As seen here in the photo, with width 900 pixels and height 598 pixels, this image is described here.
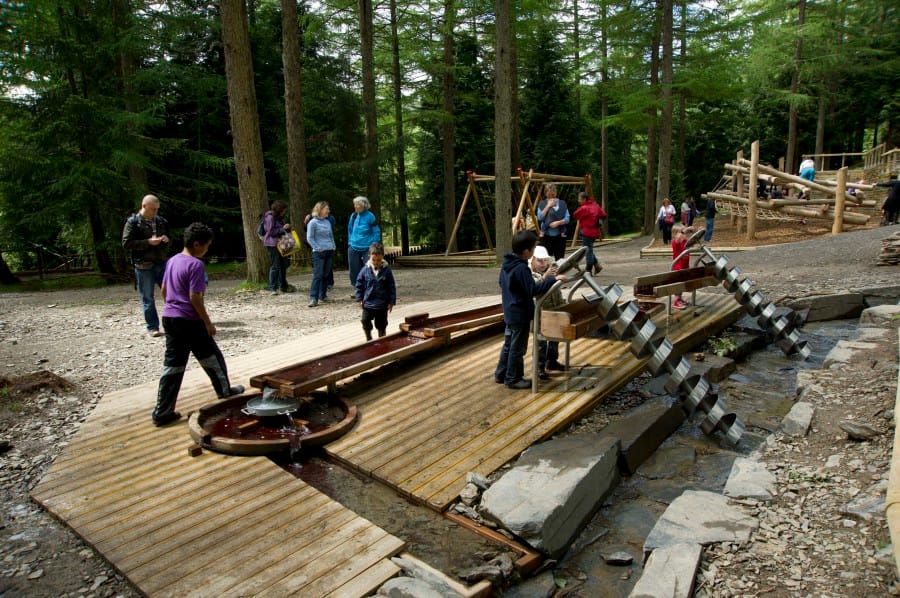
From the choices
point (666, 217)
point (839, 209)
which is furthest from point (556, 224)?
point (839, 209)

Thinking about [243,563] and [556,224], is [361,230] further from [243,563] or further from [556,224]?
[243,563]

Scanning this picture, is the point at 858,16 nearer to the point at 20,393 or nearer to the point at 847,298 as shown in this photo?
the point at 847,298

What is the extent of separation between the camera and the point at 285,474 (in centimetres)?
423

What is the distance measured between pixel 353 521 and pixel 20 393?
4.33m

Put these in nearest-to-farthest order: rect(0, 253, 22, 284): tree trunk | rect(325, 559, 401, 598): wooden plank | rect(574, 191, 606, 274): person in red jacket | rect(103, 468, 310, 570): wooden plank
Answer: rect(325, 559, 401, 598): wooden plank → rect(103, 468, 310, 570): wooden plank → rect(574, 191, 606, 274): person in red jacket → rect(0, 253, 22, 284): tree trunk

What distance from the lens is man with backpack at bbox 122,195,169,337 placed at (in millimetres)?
7508

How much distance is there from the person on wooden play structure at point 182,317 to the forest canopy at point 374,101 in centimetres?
753

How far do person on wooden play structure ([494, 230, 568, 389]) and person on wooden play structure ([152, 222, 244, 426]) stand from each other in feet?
8.96

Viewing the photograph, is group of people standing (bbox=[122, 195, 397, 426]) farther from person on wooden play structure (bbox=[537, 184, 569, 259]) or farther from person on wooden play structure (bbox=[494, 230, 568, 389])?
person on wooden play structure (bbox=[537, 184, 569, 259])

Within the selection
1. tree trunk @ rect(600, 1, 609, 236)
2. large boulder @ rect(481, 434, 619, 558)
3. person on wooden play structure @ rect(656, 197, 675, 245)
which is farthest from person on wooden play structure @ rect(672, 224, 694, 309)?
tree trunk @ rect(600, 1, 609, 236)

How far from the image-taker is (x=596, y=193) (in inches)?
1361

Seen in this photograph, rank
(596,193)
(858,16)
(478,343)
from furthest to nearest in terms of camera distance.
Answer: (596,193), (858,16), (478,343)

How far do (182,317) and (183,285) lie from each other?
0.28 metres

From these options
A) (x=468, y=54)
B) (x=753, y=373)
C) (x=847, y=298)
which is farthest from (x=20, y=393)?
(x=468, y=54)
